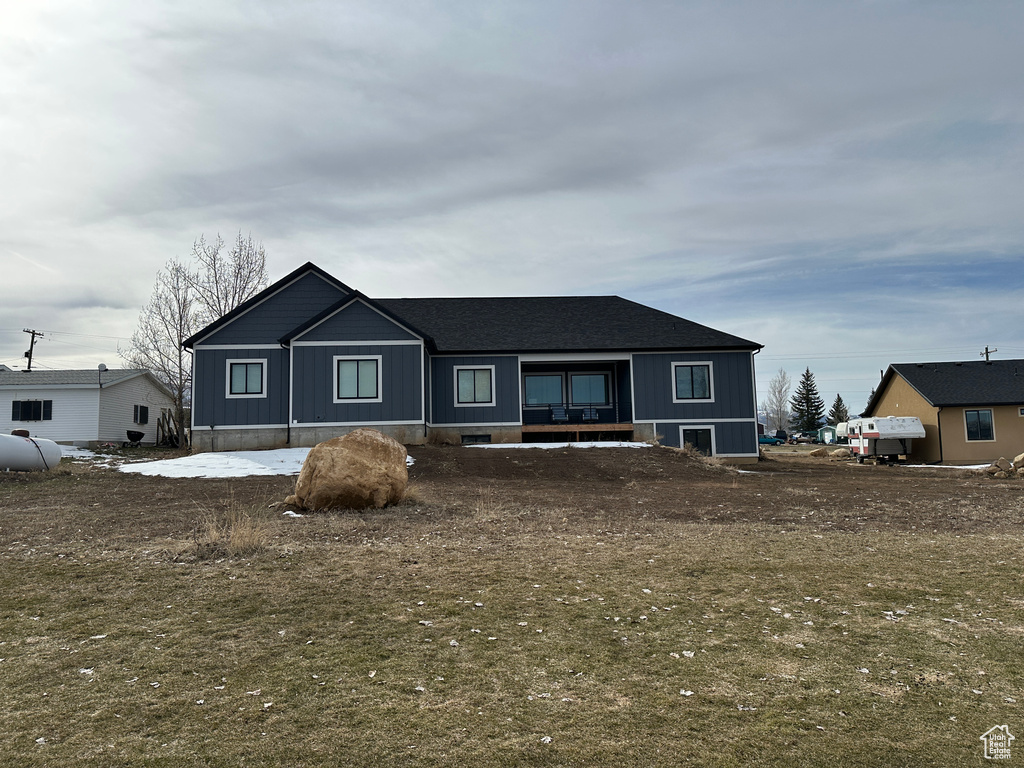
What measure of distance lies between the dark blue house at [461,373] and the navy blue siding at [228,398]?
0.12 feet

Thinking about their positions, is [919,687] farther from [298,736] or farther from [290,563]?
[290,563]

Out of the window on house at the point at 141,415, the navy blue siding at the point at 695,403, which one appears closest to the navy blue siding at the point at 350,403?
the navy blue siding at the point at 695,403

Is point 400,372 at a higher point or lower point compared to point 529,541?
higher

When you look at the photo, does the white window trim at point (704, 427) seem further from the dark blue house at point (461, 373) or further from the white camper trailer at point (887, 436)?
the white camper trailer at point (887, 436)

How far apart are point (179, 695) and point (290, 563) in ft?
10.4

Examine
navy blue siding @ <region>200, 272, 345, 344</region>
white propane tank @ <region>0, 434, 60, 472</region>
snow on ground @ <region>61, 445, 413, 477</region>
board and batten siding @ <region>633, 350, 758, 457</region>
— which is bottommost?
snow on ground @ <region>61, 445, 413, 477</region>

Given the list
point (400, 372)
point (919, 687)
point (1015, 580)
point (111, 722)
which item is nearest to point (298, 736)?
point (111, 722)

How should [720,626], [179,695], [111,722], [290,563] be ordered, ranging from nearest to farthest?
[111,722] → [179,695] → [720,626] → [290,563]

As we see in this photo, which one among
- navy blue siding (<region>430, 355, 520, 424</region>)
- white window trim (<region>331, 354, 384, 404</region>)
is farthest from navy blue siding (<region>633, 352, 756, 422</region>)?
white window trim (<region>331, 354, 384, 404</region>)

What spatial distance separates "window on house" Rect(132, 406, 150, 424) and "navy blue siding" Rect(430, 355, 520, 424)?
2189cm

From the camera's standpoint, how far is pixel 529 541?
8031mm

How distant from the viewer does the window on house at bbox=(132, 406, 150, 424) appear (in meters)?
38.0

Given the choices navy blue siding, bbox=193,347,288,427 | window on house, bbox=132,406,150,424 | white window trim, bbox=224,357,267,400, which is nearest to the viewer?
navy blue siding, bbox=193,347,288,427

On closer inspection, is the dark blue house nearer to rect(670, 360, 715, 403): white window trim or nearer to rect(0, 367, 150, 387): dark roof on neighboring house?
rect(670, 360, 715, 403): white window trim
